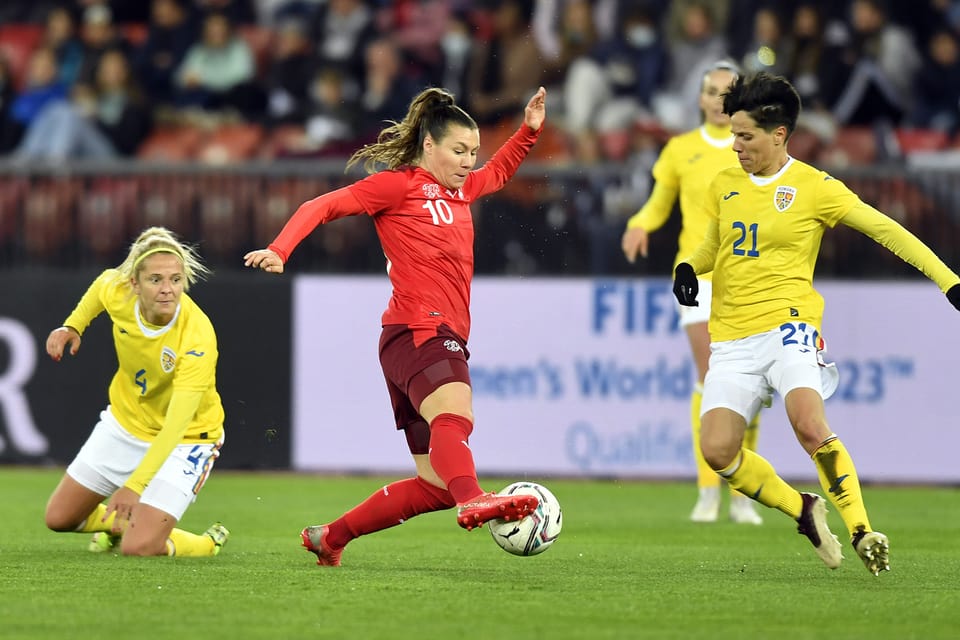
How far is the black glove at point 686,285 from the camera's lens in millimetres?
6969

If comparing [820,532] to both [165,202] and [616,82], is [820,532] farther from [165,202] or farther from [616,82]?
[616,82]

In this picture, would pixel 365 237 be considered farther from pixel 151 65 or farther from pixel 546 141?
pixel 151 65

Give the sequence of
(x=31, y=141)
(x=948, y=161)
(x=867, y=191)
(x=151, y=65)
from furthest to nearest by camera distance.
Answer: (x=151, y=65), (x=31, y=141), (x=948, y=161), (x=867, y=191)

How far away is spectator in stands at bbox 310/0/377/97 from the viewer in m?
14.9

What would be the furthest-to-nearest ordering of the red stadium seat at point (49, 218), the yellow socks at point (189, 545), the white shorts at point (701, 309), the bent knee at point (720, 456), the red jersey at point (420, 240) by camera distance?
the red stadium seat at point (49, 218)
the white shorts at point (701, 309)
the yellow socks at point (189, 545)
the bent knee at point (720, 456)
the red jersey at point (420, 240)

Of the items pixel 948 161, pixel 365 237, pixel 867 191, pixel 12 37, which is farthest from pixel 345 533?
pixel 12 37

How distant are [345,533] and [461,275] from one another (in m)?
1.15

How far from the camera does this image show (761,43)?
47.3 feet

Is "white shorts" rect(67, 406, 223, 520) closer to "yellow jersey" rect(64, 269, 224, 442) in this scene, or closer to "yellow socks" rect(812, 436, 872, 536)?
"yellow jersey" rect(64, 269, 224, 442)

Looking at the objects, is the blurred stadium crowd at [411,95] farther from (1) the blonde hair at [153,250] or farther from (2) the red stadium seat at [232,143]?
(1) the blonde hair at [153,250]

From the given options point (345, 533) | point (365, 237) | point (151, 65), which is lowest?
point (345, 533)

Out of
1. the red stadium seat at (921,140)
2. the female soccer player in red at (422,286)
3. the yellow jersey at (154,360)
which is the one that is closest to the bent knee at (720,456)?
the female soccer player in red at (422,286)

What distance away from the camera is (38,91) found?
14961mm

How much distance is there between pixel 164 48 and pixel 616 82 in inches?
172
